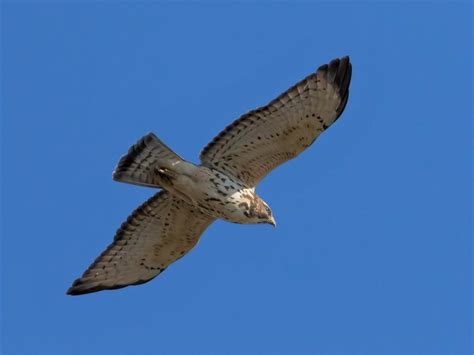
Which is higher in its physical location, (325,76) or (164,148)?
(325,76)

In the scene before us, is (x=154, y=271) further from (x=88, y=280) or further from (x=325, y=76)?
(x=325, y=76)

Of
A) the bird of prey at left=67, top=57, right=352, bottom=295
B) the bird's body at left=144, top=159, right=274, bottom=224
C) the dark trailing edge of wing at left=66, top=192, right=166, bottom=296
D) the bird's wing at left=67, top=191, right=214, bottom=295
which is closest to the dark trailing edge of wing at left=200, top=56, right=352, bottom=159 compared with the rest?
the bird of prey at left=67, top=57, right=352, bottom=295

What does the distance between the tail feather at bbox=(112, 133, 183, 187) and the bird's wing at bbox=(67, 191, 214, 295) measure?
668 mm

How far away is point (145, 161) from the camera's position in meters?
13.1

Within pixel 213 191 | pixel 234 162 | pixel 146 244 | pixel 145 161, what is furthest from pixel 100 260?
pixel 234 162

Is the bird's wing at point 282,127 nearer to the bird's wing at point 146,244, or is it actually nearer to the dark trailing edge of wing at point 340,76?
the dark trailing edge of wing at point 340,76

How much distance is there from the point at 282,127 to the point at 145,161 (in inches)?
70.5

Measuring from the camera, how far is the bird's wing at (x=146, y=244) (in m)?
13.8

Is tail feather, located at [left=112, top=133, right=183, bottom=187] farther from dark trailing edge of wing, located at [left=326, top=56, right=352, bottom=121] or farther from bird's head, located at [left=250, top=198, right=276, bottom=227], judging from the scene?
dark trailing edge of wing, located at [left=326, top=56, right=352, bottom=121]

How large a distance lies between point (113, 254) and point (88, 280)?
1.59 ft

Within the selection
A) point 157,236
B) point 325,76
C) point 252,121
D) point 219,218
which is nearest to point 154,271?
point 157,236

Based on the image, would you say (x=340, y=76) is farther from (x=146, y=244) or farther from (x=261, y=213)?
(x=146, y=244)

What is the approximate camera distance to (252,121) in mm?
12906

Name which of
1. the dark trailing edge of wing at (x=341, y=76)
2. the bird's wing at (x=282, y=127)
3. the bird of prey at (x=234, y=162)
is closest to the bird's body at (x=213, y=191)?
the bird of prey at (x=234, y=162)
